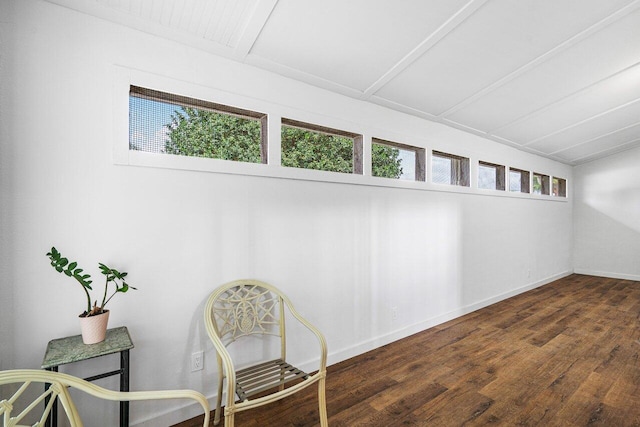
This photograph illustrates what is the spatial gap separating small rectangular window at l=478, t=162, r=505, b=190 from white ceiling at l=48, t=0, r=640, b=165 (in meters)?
0.97

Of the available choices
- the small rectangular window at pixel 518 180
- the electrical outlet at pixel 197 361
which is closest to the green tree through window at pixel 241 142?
the electrical outlet at pixel 197 361

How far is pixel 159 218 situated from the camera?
182 centimetres

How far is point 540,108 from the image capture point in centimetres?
340

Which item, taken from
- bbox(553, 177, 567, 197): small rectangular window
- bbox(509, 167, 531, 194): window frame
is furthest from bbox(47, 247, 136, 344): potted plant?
bbox(553, 177, 567, 197): small rectangular window

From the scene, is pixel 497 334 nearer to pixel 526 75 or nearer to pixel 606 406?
pixel 606 406

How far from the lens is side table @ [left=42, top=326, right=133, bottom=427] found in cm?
132

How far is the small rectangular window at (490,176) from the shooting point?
4145mm

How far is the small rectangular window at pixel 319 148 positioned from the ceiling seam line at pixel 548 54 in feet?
4.04

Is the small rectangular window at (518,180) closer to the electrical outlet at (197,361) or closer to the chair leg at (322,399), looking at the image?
the chair leg at (322,399)

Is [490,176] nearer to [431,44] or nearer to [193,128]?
[431,44]

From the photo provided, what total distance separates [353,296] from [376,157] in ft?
4.50

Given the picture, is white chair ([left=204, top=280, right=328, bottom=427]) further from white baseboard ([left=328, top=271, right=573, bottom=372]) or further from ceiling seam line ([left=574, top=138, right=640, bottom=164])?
ceiling seam line ([left=574, top=138, right=640, bottom=164])

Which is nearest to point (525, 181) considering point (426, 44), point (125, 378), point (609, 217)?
point (609, 217)

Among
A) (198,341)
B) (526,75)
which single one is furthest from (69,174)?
→ (526,75)
